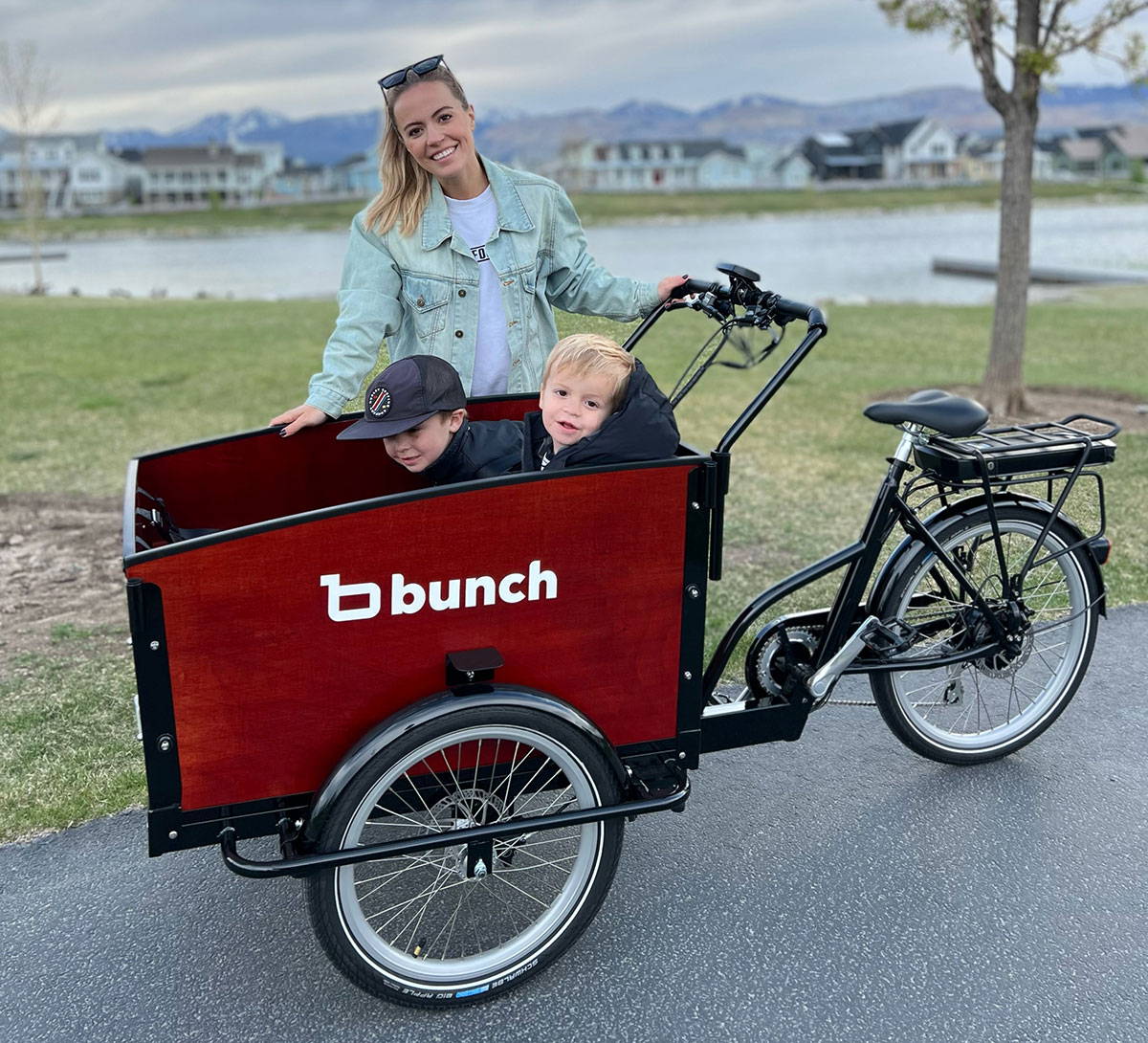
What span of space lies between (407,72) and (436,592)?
135 centimetres

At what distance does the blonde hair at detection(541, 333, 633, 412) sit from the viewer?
222 cm

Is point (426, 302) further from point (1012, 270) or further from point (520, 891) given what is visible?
point (1012, 270)

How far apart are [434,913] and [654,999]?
0.51 metres

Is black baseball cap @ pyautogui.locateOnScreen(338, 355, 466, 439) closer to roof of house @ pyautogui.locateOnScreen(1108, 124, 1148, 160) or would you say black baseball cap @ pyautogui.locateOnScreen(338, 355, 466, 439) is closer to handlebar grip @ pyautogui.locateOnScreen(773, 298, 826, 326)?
handlebar grip @ pyautogui.locateOnScreen(773, 298, 826, 326)

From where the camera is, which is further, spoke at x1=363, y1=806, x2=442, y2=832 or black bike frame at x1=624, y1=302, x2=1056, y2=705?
black bike frame at x1=624, y1=302, x2=1056, y2=705

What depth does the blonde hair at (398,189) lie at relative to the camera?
2773mm

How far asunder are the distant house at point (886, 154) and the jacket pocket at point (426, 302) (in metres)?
110

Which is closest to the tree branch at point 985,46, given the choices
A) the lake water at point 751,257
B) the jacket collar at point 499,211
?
the jacket collar at point 499,211

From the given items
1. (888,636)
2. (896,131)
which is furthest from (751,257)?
(896,131)

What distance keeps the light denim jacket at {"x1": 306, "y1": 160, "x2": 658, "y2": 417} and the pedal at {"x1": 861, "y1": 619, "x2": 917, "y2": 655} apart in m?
1.02

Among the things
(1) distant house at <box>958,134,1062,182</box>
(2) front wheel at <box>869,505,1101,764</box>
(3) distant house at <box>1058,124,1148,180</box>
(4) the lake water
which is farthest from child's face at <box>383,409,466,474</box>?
(3) distant house at <box>1058,124,1148,180</box>

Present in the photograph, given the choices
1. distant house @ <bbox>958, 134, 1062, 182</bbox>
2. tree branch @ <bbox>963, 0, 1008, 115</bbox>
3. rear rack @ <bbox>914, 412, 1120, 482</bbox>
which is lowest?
rear rack @ <bbox>914, 412, 1120, 482</bbox>

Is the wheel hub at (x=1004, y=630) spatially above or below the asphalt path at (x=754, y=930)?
above

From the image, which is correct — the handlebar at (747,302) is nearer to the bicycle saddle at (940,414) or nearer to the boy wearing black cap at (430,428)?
the bicycle saddle at (940,414)
